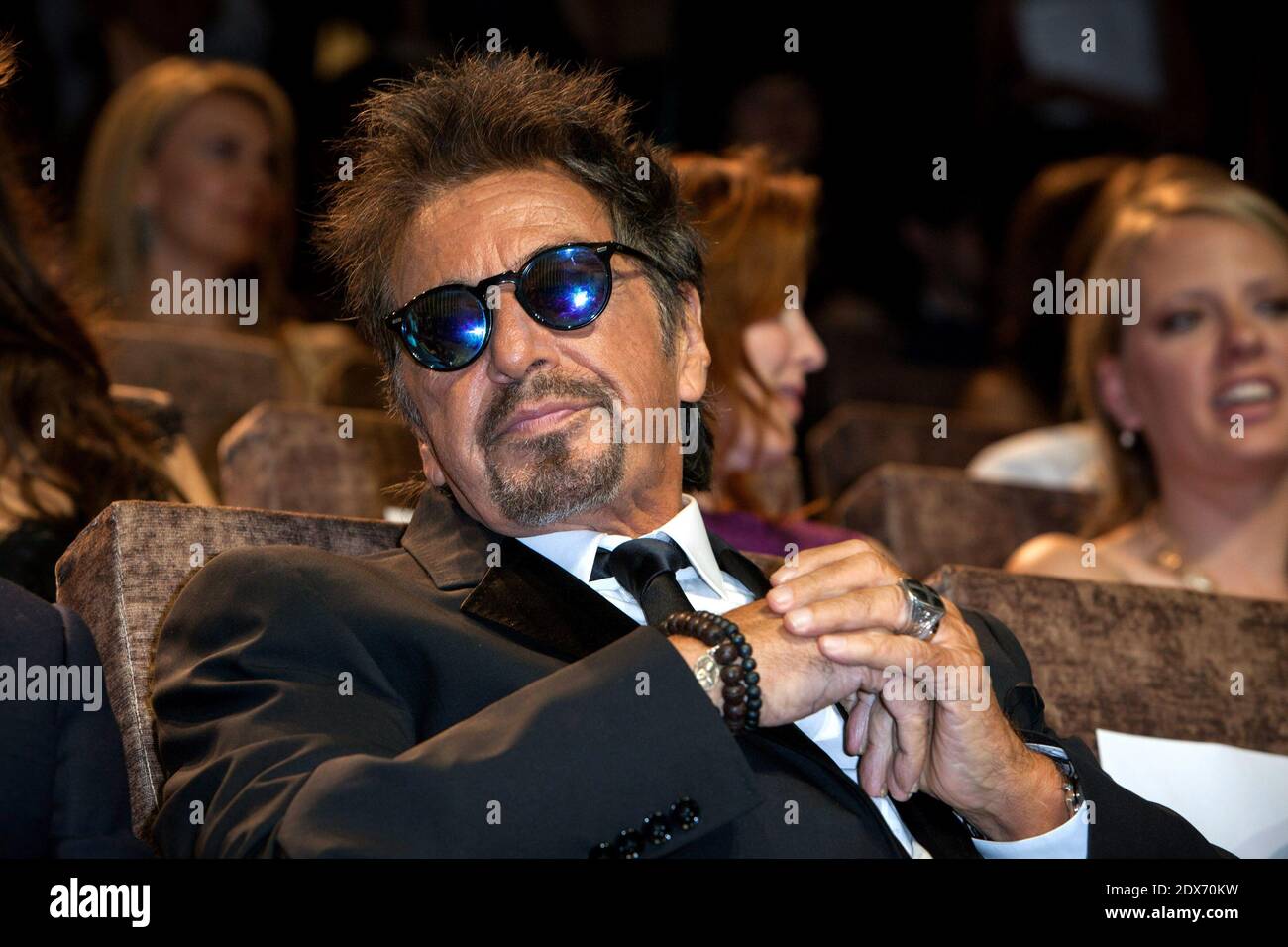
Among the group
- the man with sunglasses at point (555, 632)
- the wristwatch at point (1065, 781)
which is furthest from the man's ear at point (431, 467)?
the wristwatch at point (1065, 781)

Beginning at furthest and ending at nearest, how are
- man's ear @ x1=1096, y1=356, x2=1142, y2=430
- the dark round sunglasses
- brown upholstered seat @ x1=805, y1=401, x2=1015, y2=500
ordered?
1. brown upholstered seat @ x1=805, y1=401, x2=1015, y2=500
2. man's ear @ x1=1096, y1=356, x2=1142, y2=430
3. the dark round sunglasses

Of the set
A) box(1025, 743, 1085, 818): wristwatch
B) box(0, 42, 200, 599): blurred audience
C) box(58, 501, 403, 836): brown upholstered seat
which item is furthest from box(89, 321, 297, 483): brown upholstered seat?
box(1025, 743, 1085, 818): wristwatch

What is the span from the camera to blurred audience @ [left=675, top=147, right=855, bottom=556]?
3217 mm

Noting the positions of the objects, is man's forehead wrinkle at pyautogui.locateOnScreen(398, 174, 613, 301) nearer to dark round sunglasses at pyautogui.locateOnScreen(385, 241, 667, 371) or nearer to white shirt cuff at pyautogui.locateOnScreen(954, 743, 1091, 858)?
dark round sunglasses at pyautogui.locateOnScreen(385, 241, 667, 371)

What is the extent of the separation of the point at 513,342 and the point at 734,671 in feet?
1.91

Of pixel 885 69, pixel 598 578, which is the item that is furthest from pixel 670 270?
pixel 885 69

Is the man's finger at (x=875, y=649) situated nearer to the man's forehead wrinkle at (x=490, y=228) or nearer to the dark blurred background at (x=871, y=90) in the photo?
the man's forehead wrinkle at (x=490, y=228)

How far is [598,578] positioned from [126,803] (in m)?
0.60

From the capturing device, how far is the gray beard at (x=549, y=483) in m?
1.92

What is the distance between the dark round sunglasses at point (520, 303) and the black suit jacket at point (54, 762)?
22.3 inches

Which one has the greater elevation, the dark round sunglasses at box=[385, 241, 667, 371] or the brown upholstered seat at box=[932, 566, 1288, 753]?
A: the dark round sunglasses at box=[385, 241, 667, 371]

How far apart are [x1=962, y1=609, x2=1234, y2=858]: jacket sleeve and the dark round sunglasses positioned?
0.67 meters

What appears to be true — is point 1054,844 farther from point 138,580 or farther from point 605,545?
point 138,580
